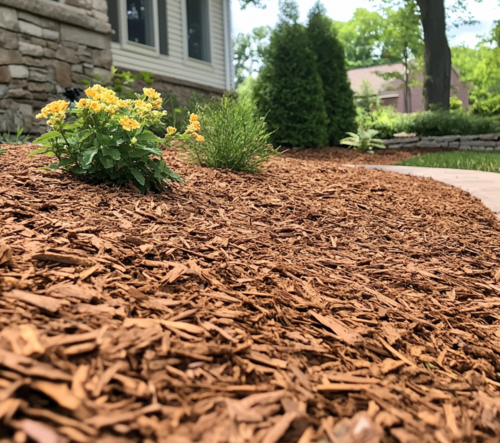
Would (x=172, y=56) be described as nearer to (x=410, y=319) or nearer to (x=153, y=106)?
(x=153, y=106)

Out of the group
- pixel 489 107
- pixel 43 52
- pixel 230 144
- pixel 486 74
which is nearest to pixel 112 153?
pixel 230 144

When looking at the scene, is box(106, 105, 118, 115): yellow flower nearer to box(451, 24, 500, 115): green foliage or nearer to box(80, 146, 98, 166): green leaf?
box(80, 146, 98, 166): green leaf

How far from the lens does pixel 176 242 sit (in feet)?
7.34

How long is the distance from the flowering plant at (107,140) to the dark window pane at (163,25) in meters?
8.20

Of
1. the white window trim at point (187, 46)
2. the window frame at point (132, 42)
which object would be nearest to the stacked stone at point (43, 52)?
the window frame at point (132, 42)

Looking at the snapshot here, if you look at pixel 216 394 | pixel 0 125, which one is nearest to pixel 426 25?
pixel 0 125

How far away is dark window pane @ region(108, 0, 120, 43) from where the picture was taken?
9320mm

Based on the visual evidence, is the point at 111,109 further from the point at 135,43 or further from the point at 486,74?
the point at 486,74

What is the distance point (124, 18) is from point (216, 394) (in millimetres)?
10084

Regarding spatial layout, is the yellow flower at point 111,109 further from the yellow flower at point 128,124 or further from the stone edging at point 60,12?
the stone edging at point 60,12

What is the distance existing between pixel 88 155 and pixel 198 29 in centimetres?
1007

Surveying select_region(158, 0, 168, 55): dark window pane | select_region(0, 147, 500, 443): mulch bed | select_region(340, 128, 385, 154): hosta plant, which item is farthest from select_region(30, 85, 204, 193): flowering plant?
select_region(158, 0, 168, 55): dark window pane

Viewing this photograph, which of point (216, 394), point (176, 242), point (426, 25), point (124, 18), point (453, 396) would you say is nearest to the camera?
point (216, 394)

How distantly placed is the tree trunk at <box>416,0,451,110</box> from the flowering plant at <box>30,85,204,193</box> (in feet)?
43.8
